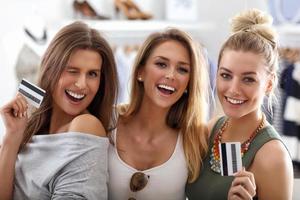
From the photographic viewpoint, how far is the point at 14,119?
5.45ft

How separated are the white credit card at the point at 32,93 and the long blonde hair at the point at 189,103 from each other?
423mm

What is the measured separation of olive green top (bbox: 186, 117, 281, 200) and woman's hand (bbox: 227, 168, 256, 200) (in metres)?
0.19

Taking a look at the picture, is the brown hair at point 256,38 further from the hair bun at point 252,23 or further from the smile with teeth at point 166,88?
the smile with teeth at point 166,88

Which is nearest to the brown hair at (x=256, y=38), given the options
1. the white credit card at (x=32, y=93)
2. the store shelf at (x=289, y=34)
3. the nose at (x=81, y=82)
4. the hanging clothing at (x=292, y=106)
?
the nose at (x=81, y=82)

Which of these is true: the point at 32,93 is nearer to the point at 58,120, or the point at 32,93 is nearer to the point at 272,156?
the point at 58,120

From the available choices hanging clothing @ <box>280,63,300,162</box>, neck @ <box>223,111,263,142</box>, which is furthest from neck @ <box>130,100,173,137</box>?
hanging clothing @ <box>280,63,300,162</box>

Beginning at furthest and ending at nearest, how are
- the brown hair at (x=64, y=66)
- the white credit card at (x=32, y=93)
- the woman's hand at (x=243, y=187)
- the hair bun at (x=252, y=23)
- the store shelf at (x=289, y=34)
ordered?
the store shelf at (x=289, y=34) → the hair bun at (x=252, y=23) → the brown hair at (x=64, y=66) → the white credit card at (x=32, y=93) → the woman's hand at (x=243, y=187)

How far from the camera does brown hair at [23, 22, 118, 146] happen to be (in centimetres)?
168

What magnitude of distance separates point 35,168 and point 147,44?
617 mm

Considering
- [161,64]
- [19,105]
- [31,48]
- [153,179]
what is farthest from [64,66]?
[31,48]

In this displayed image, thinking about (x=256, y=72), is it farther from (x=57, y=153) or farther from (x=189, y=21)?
(x=189, y=21)

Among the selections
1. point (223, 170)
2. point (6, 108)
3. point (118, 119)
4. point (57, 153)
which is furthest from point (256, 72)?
point (6, 108)

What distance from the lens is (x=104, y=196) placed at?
1555 millimetres

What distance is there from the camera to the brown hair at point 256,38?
1722 millimetres
